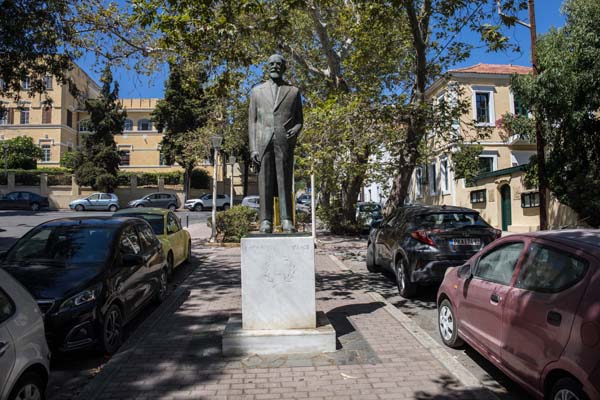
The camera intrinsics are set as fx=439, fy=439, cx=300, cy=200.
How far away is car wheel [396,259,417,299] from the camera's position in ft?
25.3

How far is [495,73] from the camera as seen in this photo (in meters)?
25.0

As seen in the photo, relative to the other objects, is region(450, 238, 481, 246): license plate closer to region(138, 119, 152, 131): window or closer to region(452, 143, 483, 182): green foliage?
region(452, 143, 483, 182): green foliage

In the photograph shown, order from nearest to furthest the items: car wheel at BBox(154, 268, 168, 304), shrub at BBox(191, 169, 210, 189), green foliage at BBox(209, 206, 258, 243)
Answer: car wheel at BBox(154, 268, 168, 304) < green foliage at BBox(209, 206, 258, 243) < shrub at BBox(191, 169, 210, 189)

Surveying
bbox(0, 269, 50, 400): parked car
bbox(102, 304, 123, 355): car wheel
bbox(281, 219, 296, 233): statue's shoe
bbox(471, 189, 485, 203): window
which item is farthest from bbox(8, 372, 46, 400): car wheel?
bbox(471, 189, 485, 203): window

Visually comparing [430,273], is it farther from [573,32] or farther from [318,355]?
[573,32]

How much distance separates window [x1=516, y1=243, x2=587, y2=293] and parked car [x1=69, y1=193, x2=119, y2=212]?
117ft

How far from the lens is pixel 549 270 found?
3537mm

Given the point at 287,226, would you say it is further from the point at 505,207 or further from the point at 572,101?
the point at 505,207

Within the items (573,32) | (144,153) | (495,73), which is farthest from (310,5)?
(144,153)

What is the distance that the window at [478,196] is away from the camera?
72.1 feet

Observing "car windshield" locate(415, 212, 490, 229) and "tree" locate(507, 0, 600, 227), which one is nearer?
"car windshield" locate(415, 212, 490, 229)

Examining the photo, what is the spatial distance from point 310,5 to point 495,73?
1596 cm

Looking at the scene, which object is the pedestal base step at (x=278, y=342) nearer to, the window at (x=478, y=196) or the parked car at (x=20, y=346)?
the parked car at (x=20, y=346)

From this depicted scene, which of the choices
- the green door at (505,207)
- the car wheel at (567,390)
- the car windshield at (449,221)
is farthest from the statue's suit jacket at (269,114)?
the green door at (505,207)
